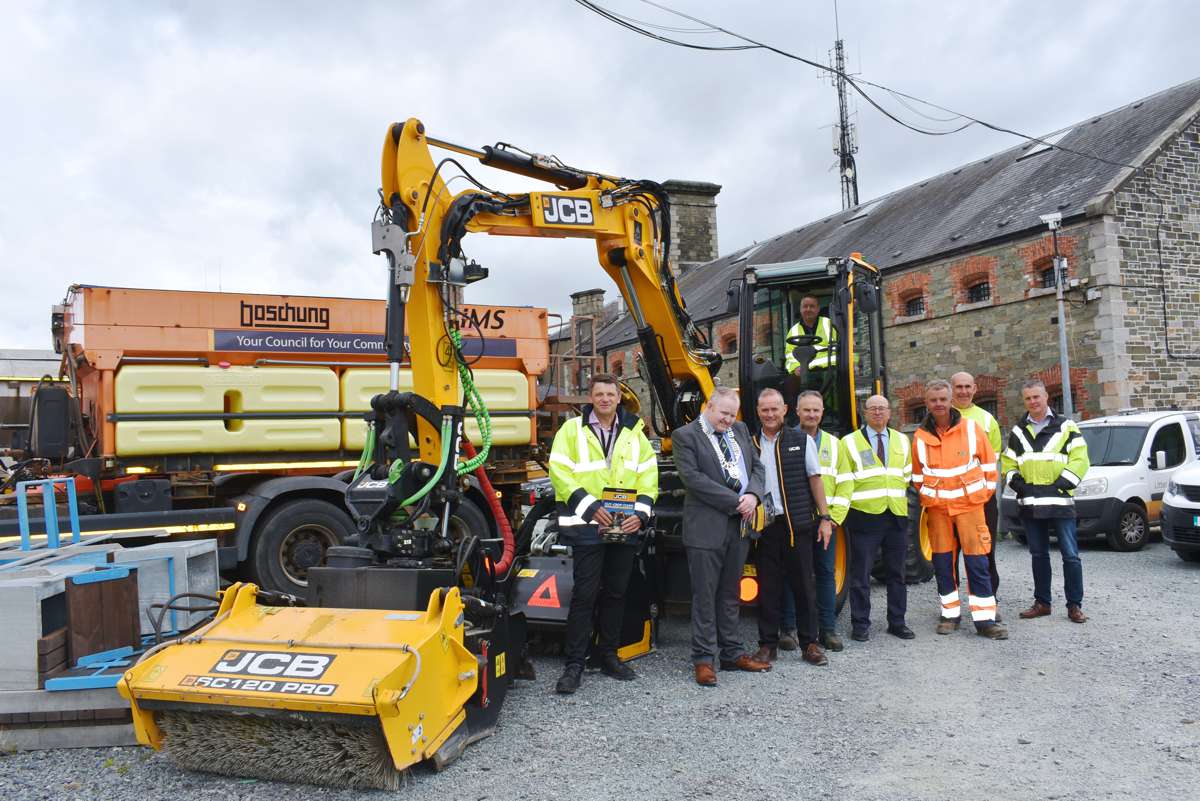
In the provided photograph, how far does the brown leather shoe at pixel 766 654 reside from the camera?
232 inches

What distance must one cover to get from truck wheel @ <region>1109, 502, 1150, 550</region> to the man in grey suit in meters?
7.58

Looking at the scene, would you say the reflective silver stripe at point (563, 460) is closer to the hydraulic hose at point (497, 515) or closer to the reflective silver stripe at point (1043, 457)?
the hydraulic hose at point (497, 515)

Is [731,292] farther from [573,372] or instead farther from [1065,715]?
[1065,715]

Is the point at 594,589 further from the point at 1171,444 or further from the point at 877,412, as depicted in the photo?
the point at 1171,444

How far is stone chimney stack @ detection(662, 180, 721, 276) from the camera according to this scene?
35656mm

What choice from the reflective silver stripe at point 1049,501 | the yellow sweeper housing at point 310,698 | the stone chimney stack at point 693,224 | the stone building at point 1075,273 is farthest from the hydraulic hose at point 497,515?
the stone chimney stack at point 693,224

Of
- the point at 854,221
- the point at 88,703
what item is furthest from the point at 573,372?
the point at 854,221

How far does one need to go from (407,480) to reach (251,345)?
3.64m

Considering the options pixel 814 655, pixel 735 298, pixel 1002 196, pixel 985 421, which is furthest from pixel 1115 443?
pixel 1002 196

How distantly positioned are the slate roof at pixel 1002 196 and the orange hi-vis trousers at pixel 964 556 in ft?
27.2

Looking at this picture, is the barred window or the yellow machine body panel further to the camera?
the barred window

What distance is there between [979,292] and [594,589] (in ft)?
55.8

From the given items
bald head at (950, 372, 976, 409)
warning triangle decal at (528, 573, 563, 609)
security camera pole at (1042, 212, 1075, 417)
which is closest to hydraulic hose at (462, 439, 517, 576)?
warning triangle decal at (528, 573, 563, 609)

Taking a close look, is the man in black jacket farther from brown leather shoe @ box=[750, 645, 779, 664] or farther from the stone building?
the stone building
